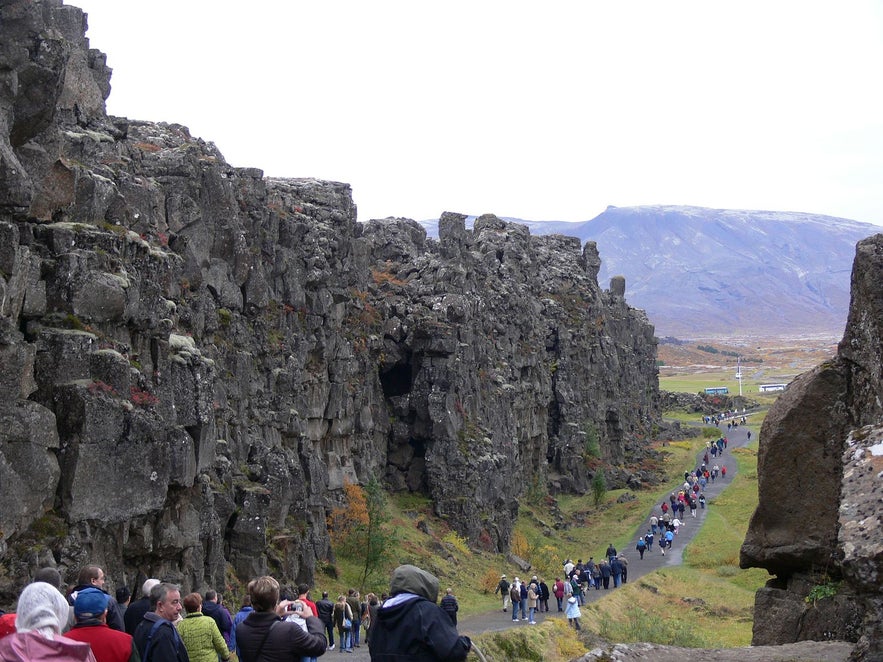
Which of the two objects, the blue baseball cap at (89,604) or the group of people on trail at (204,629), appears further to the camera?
the blue baseball cap at (89,604)

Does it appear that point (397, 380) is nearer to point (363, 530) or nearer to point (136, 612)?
point (363, 530)

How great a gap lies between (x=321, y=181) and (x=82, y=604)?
58.1 m

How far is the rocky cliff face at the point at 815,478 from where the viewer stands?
59.2 ft

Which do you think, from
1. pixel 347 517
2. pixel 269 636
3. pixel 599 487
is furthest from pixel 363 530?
pixel 269 636

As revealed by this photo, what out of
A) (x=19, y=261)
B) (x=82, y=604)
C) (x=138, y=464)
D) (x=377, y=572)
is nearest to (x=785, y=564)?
(x=82, y=604)

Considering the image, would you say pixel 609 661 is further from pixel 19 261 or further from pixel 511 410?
pixel 511 410

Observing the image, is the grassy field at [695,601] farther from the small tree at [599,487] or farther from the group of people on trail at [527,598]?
the small tree at [599,487]

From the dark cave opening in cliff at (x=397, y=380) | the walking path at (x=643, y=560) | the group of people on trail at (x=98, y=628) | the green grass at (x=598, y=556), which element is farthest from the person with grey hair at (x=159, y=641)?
the dark cave opening in cliff at (x=397, y=380)

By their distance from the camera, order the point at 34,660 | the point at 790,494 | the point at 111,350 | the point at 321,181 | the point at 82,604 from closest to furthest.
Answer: the point at 34,660 → the point at 82,604 → the point at 790,494 → the point at 111,350 → the point at 321,181

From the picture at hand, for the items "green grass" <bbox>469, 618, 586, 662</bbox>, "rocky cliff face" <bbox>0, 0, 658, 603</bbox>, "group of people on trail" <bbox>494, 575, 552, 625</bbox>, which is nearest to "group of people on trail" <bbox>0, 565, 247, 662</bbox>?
"rocky cliff face" <bbox>0, 0, 658, 603</bbox>

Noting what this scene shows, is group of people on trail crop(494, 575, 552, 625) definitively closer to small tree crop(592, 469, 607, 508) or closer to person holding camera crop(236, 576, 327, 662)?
person holding camera crop(236, 576, 327, 662)

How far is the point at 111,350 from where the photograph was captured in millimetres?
30062

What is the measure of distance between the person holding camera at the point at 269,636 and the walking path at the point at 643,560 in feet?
72.6

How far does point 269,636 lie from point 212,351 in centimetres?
3471
